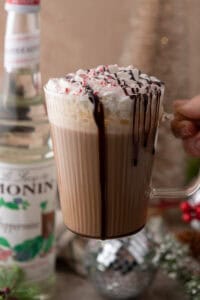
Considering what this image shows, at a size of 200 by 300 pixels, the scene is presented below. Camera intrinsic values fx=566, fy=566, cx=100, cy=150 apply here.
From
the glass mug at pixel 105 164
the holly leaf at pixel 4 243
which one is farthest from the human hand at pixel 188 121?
the holly leaf at pixel 4 243

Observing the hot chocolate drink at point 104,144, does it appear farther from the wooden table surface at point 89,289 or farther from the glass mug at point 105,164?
the wooden table surface at point 89,289

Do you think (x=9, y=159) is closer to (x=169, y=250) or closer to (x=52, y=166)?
→ (x=52, y=166)

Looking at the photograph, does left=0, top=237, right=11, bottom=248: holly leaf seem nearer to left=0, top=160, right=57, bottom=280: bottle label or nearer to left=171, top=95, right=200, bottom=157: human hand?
left=0, top=160, right=57, bottom=280: bottle label

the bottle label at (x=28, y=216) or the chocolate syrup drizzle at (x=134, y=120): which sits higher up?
the chocolate syrup drizzle at (x=134, y=120)

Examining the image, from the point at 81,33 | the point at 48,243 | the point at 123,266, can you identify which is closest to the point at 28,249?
the point at 48,243

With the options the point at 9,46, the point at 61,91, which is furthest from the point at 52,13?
the point at 61,91

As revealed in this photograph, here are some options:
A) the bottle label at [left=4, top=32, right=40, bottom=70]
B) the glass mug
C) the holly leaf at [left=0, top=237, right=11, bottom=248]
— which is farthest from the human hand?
the holly leaf at [left=0, top=237, right=11, bottom=248]

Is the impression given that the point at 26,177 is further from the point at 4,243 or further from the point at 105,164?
the point at 105,164
